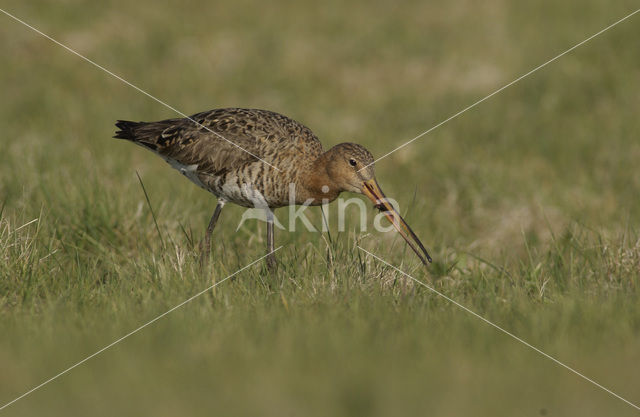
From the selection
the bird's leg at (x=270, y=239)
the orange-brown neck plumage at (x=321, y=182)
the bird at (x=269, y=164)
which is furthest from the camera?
the orange-brown neck plumage at (x=321, y=182)

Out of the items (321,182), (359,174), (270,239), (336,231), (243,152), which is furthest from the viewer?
(336,231)

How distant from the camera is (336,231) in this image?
775cm

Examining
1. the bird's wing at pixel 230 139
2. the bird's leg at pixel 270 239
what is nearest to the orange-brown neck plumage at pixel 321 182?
the bird's wing at pixel 230 139

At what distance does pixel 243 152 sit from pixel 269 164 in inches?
10.4

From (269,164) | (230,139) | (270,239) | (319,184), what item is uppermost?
(230,139)

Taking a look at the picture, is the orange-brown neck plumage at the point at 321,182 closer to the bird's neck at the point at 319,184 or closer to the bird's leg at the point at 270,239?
the bird's neck at the point at 319,184

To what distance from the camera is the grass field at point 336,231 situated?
13.1 feet

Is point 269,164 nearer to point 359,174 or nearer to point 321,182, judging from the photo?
point 321,182

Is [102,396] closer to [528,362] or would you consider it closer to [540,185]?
[528,362]

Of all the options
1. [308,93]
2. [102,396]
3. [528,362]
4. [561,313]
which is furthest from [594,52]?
[102,396]

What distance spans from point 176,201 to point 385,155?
11.6 feet

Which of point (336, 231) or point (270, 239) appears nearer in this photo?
point (270, 239)

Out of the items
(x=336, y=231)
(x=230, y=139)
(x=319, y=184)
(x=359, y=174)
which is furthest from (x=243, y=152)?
(x=336, y=231)

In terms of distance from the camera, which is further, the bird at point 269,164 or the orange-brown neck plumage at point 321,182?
the orange-brown neck plumage at point 321,182
